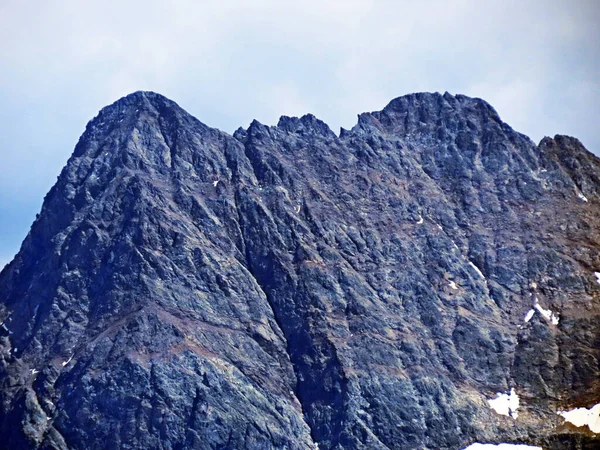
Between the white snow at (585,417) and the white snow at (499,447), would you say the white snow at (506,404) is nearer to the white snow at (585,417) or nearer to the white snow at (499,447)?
the white snow at (499,447)

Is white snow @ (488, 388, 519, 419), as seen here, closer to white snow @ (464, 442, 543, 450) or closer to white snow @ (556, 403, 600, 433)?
white snow @ (464, 442, 543, 450)

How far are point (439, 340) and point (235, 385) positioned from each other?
44195 millimetres

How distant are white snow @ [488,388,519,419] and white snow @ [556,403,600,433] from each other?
8040mm

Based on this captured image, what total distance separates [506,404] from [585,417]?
48.0 feet

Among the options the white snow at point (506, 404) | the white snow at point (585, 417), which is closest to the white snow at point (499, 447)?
the white snow at point (506, 404)

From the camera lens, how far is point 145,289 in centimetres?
19262

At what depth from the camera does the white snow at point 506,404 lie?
18325cm

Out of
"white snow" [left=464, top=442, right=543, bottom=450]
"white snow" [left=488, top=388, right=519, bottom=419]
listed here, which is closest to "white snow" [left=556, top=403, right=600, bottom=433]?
"white snow" [left=488, top=388, right=519, bottom=419]

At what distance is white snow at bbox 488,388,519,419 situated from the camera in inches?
7215

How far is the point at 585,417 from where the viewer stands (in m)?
180

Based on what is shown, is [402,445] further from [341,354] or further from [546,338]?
[546,338]

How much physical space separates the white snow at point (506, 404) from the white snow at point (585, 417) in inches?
317

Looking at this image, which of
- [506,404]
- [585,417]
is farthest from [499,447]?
[585,417]

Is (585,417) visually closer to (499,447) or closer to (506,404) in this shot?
(506,404)
